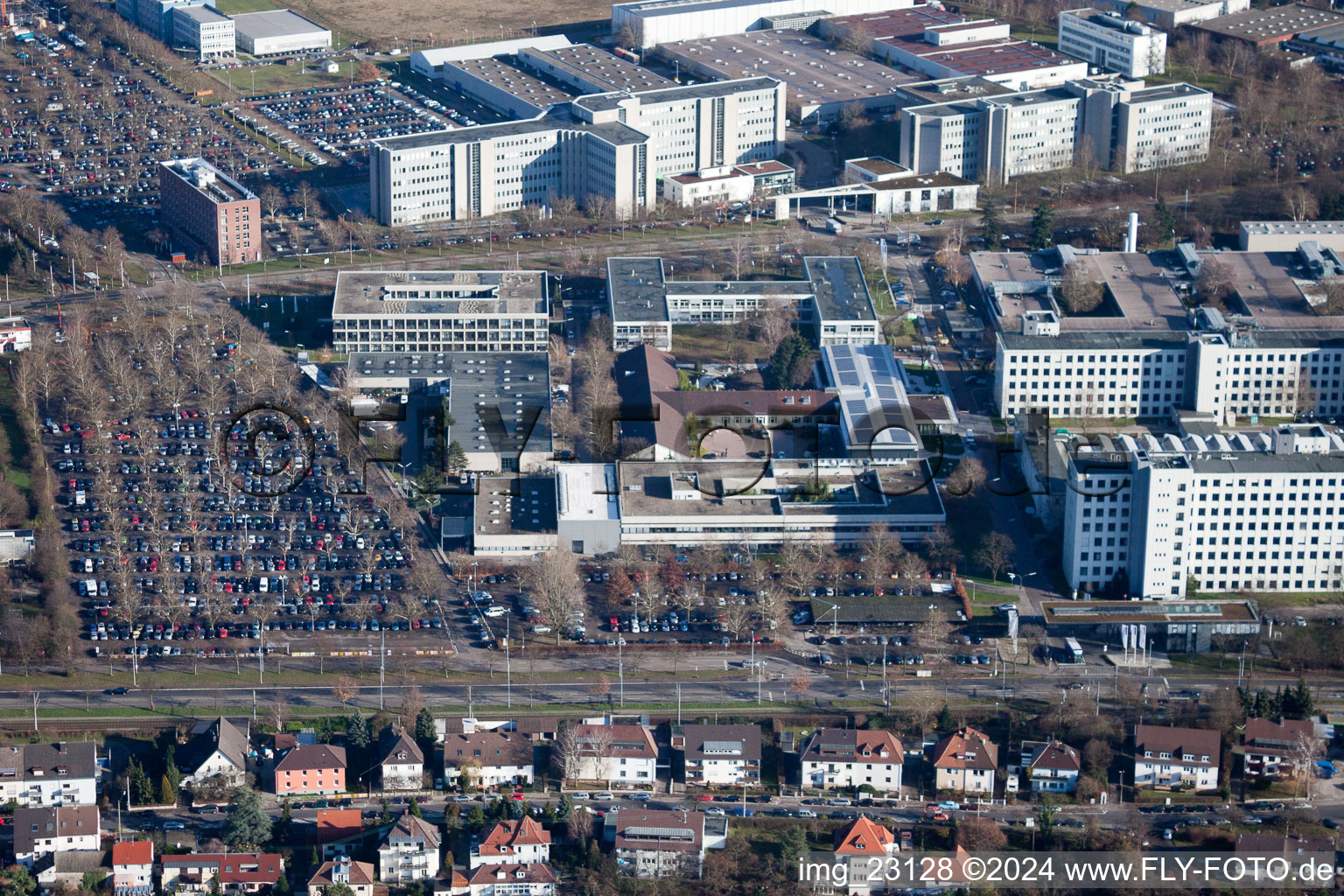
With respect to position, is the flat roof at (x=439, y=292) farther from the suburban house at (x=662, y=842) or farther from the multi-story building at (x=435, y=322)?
the suburban house at (x=662, y=842)

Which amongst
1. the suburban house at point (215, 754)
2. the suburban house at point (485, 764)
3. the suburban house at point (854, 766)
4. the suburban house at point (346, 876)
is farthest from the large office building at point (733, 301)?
the suburban house at point (346, 876)

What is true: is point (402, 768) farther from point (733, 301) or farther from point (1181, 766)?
point (733, 301)

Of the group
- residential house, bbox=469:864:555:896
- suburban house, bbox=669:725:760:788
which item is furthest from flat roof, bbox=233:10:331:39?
residential house, bbox=469:864:555:896

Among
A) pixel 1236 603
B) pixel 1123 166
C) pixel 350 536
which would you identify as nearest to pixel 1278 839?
pixel 1236 603

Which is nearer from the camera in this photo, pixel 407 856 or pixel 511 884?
pixel 511 884

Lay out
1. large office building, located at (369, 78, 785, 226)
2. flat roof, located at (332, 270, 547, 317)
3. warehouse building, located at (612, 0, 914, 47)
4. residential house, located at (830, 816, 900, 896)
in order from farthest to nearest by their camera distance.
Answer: warehouse building, located at (612, 0, 914, 47) < large office building, located at (369, 78, 785, 226) < flat roof, located at (332, 270, 547, 317) < residential house, located at (830, 816, 900, 896)

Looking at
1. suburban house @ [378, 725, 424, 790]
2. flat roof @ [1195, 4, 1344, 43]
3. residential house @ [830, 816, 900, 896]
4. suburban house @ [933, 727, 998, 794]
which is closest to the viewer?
residential house @ [830, 816, 900, 896]

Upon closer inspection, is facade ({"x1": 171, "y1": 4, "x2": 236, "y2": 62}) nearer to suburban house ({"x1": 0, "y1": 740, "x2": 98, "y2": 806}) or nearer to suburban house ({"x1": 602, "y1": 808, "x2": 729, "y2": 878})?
suburban house ({"x1": 0, "y1": 740, "x2": 98, "y2": 806})

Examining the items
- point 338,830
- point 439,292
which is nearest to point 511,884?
point 338,830
